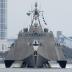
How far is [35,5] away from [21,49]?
10.9m

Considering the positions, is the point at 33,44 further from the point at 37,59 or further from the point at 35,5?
the point at 35,5

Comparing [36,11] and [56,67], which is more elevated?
[36,11]

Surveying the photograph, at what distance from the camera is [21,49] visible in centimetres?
15388

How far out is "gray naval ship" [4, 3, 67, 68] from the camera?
490 ft

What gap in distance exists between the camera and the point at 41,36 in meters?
154

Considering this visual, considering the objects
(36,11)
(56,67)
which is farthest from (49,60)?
(36,11)

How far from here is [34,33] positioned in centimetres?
15388

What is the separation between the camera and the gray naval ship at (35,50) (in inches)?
5881

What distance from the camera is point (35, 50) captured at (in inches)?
5851

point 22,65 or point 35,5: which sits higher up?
point 35,5

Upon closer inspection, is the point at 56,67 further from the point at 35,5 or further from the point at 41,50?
the point at 35,5

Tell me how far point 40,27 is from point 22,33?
5.81m

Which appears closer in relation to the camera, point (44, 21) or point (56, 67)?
point (56, 67)

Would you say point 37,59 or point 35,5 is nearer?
point 37,59
